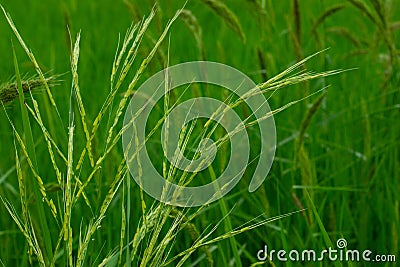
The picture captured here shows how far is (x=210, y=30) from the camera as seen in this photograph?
10.5 feet

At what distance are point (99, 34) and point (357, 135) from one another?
5.86 ft

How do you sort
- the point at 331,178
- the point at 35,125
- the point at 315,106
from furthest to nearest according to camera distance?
the point at 35,125 < the point at 331,178 < the point at 315,106

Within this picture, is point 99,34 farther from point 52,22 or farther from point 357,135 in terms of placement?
point 357,135

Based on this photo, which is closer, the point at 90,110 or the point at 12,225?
the point at 12,225

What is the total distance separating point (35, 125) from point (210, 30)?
5.16 ft

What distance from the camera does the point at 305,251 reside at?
108 cm

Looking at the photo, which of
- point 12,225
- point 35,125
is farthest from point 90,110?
point 12,225

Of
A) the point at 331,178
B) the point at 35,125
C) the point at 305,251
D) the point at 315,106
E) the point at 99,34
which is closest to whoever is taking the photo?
the point at 315,106

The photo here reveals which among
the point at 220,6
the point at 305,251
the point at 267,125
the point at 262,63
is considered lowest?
the point at 305,251

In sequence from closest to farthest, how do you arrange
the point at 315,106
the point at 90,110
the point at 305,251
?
the point at 315,106, the point at 305,251, the point at 90,110

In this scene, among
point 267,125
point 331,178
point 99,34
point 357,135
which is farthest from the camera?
point 99,34

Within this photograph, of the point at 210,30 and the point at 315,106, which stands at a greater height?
the point at 210,30

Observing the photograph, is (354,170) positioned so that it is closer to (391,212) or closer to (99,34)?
(391,212)

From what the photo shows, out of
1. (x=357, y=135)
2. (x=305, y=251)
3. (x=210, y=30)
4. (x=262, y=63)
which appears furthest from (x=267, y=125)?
(x=210, y=30)
